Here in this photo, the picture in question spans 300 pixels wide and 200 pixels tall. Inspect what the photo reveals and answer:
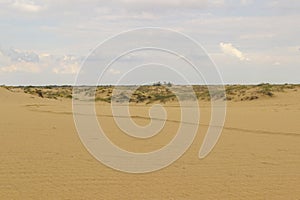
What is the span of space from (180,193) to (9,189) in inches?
124

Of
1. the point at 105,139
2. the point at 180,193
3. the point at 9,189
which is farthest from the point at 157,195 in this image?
the point at 105,139

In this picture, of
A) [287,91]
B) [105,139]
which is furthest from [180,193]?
[287,91]

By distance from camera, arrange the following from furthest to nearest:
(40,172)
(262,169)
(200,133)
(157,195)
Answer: (200,133) → (262,169) → (40,172) → (157,195)

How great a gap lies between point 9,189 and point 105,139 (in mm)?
8264

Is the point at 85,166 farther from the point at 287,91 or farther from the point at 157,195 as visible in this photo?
the point at 287,91

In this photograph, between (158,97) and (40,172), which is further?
(158,97)

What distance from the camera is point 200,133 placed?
19.8m

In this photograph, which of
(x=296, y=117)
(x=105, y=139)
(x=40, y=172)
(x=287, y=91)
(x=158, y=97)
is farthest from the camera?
(x=158, y=97)

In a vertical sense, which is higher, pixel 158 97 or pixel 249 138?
pixel 158 97

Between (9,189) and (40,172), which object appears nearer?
(9,189)

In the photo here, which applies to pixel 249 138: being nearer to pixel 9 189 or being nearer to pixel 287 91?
pixel 9 189

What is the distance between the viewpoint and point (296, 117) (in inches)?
1038

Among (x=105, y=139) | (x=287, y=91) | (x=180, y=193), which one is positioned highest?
(x=287, y=91)

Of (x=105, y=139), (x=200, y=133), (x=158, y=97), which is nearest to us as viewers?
(x=105, y=139)
